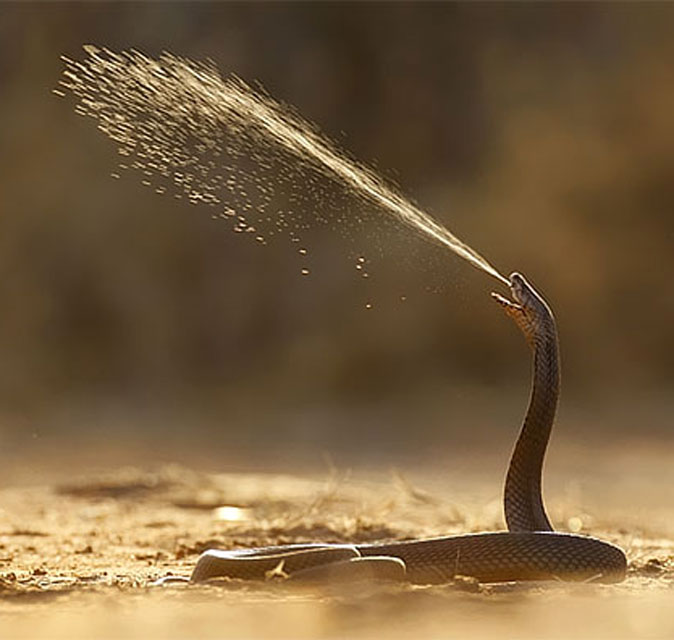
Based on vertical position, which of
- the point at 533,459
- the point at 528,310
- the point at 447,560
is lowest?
the point at 447,560

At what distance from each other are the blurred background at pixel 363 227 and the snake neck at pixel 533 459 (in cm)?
1120

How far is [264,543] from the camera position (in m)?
8.07

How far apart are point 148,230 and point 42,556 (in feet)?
46.4

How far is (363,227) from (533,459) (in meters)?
14.5

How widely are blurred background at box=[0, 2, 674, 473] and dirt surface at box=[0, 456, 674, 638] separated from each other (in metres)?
6.13

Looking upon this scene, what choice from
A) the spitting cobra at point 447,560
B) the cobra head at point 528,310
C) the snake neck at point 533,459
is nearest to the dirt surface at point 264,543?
the spitting cobra at point 447,560

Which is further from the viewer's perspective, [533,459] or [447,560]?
[533,459]

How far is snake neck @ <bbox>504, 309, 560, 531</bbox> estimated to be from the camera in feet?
19.7

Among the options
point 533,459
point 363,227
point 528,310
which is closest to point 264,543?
point 533,459

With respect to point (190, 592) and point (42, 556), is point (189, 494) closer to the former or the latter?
point (42, 556)

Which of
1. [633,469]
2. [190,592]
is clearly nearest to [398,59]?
[633,469]

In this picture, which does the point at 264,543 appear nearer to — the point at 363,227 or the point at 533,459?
the point at 533,459

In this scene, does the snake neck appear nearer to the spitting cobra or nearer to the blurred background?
the spitting cobra

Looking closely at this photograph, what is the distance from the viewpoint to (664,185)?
19.5m
